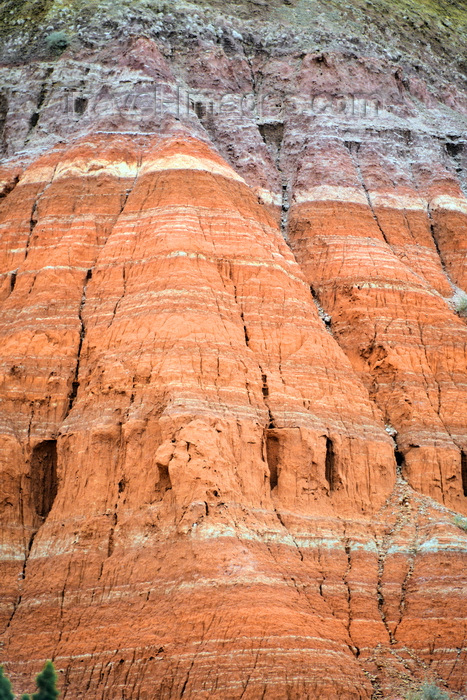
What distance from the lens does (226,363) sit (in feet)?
119

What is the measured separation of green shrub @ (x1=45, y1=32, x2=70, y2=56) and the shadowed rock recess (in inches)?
4.6

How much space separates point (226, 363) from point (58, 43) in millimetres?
25246

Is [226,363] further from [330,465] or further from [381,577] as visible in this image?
[381,577]

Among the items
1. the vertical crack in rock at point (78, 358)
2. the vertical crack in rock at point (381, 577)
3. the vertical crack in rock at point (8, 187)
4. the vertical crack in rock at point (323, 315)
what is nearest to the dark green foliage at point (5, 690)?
the vertical crack in rock at point (381, 577)

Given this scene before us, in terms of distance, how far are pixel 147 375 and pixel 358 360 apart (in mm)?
9539

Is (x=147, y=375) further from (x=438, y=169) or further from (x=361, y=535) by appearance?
(x=438, y=169)

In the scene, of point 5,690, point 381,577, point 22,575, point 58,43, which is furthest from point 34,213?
point 5,690

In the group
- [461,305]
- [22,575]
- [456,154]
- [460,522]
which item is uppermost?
[456,154]

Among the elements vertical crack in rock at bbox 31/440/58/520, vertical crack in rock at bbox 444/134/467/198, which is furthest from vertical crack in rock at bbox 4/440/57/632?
vertical crack in rock at bbox 444/134/467/198

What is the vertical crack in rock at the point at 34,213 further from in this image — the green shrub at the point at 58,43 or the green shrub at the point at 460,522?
the green shrub at the point at 460,522

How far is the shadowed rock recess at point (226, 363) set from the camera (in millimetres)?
30781

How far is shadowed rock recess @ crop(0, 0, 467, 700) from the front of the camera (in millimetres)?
30781

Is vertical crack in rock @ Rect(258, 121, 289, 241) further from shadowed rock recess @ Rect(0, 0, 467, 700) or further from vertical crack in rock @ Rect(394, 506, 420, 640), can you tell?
vertical crack in rock @ Rect(394, 506, 420, 640)

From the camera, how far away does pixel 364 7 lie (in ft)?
200
